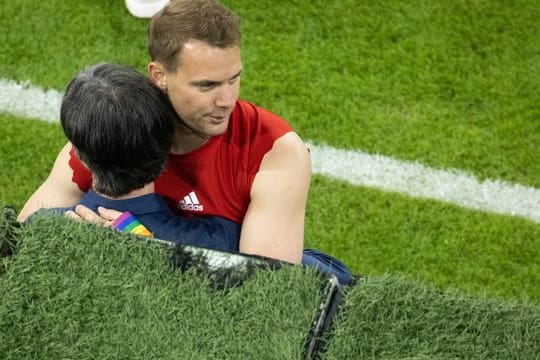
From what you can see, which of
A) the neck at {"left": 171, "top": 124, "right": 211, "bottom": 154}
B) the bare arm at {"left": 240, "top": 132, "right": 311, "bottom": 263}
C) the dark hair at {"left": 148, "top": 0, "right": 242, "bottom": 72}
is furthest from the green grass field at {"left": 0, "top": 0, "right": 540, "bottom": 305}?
the dark hair at {"left": 148, "top": 0, "right": 242, "bottom": 72}

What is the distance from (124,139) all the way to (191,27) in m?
0.43

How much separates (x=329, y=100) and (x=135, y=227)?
87.6 inches

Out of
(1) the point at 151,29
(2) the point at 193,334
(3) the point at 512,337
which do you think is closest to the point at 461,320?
(3) the point at 512,337

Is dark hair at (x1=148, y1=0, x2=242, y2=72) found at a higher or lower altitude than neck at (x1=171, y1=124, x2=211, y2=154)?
higher

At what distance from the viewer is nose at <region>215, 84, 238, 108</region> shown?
9.21 ft

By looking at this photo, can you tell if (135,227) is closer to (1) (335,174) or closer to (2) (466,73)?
(1) (335,174)

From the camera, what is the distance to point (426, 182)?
4.37 m

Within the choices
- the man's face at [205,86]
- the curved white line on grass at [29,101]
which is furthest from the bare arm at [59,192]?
the curved white line on grass at [29,101]

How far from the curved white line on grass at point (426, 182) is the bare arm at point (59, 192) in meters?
1.61

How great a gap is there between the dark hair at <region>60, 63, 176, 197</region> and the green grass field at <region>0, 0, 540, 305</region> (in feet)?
5.38

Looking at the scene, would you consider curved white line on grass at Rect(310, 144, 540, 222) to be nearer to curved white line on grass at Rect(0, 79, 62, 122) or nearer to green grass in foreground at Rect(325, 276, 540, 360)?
curved white line on grass at Rect(0, 79, 62, 122)

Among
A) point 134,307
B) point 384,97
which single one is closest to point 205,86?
point 134,307

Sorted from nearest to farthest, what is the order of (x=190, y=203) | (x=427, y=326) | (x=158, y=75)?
(x=427, y=326), (x=158, y=75), (x=190, y=203)

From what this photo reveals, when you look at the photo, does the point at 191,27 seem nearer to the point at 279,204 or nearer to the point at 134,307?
the point at 279,204
